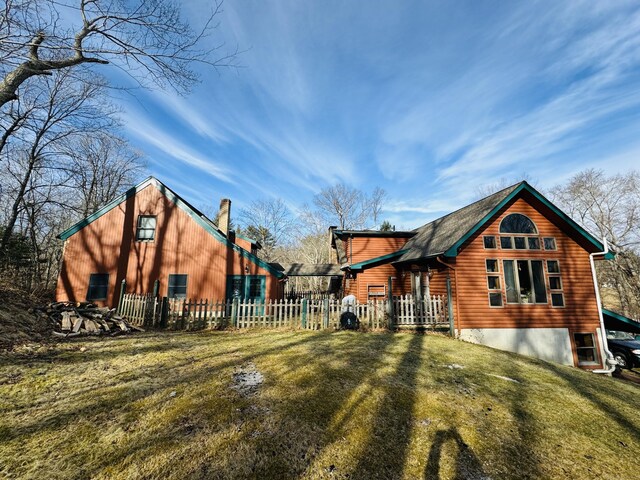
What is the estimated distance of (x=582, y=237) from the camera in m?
14.6

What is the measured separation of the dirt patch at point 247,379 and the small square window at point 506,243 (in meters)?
13.5

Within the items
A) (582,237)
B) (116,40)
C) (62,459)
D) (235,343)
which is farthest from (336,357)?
(582,237)

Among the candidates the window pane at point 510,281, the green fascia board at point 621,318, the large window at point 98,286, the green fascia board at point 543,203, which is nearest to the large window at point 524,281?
the window pane at point 510,281

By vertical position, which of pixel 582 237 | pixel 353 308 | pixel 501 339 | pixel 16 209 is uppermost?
pixel 16 209

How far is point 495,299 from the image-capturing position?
13961mm

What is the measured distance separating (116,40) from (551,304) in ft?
63.5

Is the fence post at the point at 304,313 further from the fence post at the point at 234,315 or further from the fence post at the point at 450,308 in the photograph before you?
the fence post at the point at 450,308

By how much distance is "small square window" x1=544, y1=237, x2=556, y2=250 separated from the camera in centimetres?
1477

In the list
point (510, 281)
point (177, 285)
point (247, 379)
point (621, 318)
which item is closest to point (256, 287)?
point (177, 285)

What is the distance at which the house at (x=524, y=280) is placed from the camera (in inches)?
539

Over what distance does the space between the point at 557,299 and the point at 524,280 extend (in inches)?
68.6

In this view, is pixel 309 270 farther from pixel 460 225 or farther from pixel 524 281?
pixel 524 281

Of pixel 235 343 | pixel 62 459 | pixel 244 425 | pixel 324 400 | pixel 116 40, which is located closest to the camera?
pixel 62 459

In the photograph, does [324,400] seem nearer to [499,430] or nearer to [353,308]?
[499,430]
